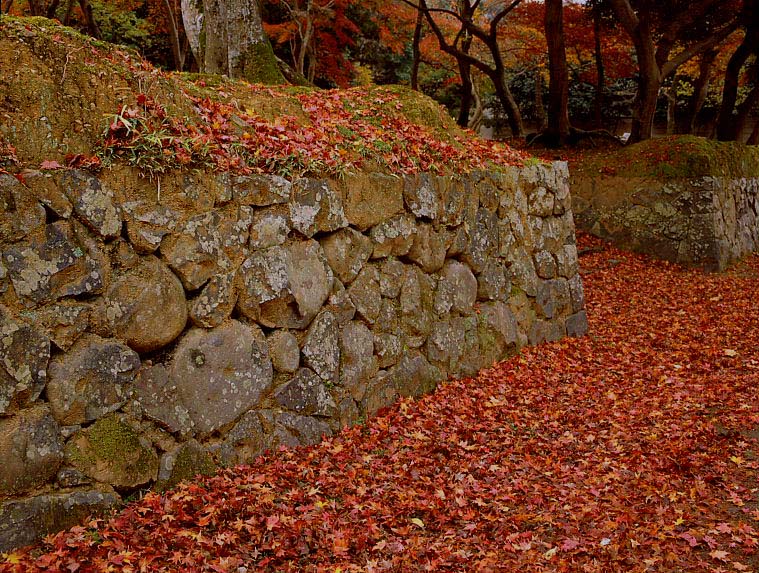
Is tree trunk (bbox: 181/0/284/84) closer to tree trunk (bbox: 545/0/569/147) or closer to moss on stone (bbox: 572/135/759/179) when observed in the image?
moss on stone (bbox: 572/135/759/179)

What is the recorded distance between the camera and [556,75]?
13797 mm

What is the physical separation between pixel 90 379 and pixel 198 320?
69 cm

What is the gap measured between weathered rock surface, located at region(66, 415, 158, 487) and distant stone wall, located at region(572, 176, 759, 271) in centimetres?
1036

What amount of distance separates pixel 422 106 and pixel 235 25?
2.23 meters

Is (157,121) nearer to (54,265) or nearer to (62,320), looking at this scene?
(54,265)

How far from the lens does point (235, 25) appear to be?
695 cm

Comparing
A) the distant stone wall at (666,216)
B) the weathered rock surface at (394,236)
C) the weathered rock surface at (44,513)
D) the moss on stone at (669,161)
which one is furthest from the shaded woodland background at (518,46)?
the weathered rock surface at (44,513)

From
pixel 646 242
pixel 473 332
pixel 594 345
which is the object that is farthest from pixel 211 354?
pixel 646 242

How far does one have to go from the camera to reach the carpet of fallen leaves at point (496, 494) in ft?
10.5

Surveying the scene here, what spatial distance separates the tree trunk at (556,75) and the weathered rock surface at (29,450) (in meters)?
13.0

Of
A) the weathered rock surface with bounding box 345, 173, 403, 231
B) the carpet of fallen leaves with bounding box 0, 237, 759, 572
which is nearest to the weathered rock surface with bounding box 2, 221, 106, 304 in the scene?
the carpet of fallen leaves with bounding box 0, 237, 759, 572

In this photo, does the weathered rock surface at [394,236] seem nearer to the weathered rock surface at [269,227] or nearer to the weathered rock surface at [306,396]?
the weathered rock surface at [269,227]

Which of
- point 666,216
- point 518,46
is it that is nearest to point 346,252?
point 666,216

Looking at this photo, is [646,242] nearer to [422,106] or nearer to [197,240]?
[422,106]
